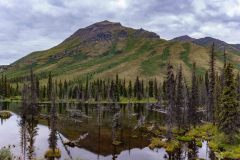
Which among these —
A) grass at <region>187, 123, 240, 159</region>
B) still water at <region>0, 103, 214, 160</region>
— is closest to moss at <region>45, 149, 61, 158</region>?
still water at <region>0, 103, 214, 160</region>

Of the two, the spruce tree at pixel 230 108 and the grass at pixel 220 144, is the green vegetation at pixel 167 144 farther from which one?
the spruce tree at pixel 230 108

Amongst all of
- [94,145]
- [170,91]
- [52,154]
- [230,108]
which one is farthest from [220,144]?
[52,154]

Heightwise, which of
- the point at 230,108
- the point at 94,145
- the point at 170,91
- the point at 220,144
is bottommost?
the point at 94,145

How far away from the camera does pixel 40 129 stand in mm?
105750

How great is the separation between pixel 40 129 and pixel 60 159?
4384 centimetres

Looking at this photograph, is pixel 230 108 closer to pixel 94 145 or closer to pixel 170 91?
pixel 170 91

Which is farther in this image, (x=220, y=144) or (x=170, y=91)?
(x=170, y=91)

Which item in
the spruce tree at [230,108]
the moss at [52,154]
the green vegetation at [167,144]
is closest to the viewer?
the moss at [52,154]

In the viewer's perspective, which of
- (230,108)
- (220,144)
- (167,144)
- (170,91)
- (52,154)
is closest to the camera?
(52,154)

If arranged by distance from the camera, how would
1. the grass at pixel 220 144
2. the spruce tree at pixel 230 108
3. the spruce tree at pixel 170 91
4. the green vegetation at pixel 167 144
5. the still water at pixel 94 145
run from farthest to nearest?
the spruce tree at pixel 170 91, the green vegetation at pixel 167 144, the spruce tree at pixel 230 108, the still water at pixel 94 145, the grass at pixel 220 144

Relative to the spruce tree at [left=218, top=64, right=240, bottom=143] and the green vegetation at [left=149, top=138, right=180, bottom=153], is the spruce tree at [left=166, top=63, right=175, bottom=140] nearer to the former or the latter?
the green vegetation at [left=149, top=138, right=180, bottom=153]

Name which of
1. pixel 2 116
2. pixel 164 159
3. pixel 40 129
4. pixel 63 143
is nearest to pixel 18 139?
pixel 63 143

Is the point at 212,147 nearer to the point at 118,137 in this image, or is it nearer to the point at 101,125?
the point at 118,137

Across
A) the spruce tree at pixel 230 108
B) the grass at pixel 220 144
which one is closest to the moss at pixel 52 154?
the grass at pixel 220 144
